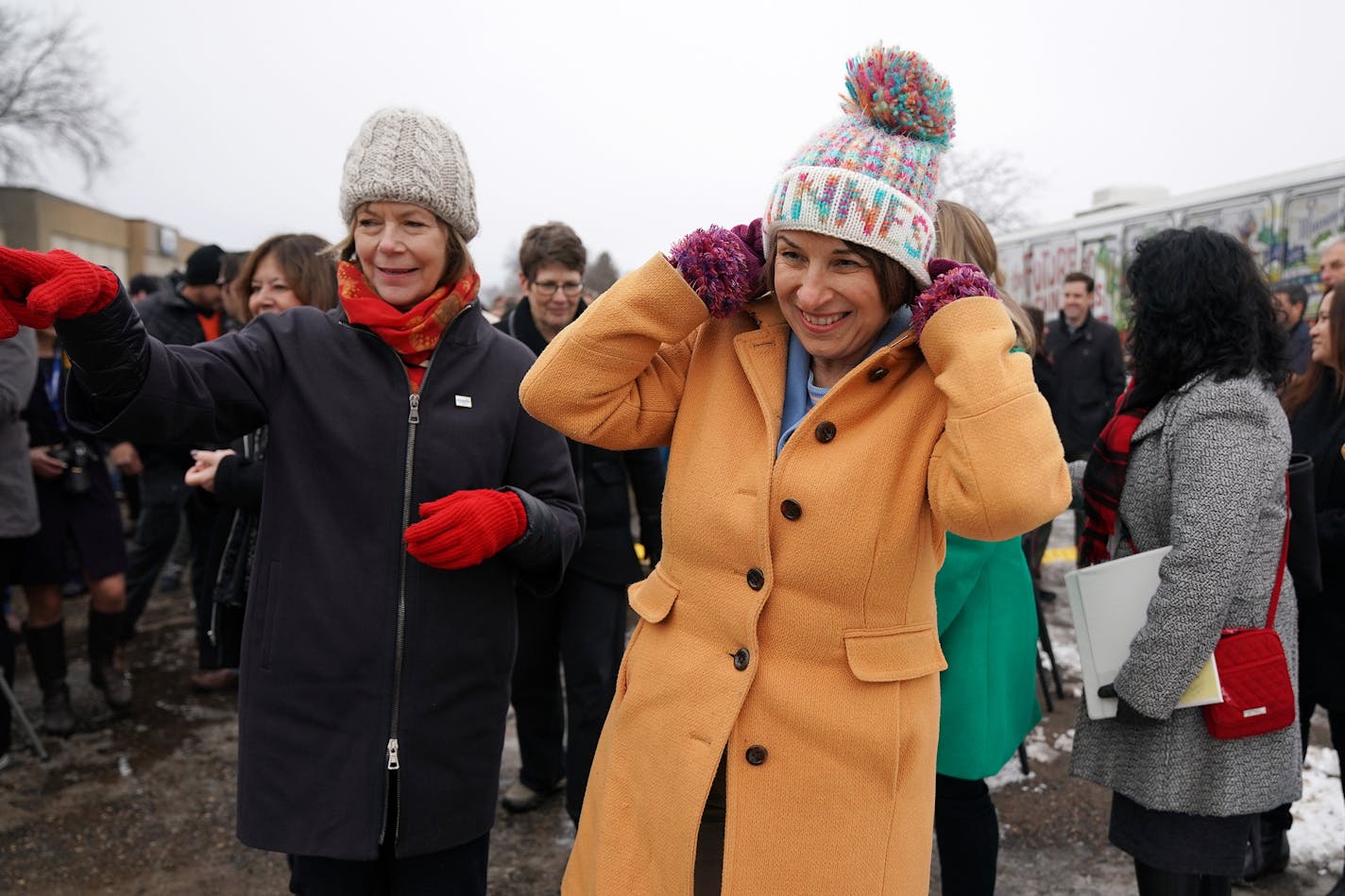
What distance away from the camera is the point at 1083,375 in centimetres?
776

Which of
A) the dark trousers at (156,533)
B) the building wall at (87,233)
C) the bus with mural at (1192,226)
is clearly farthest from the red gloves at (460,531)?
the building wall at (87,233)

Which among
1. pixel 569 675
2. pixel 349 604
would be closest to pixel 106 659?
pixel 569 675

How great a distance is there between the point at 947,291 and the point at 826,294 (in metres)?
0.20

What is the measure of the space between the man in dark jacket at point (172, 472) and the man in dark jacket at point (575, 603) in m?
1.81

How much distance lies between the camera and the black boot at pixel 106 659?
4.73m

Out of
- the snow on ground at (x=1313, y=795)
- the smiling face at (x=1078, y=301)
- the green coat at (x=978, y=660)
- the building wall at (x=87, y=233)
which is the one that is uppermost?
the building wall at (x=87, y=233)

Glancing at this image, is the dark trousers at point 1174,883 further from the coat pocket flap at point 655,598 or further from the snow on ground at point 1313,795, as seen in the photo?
the coat pocket flap at point 655,598

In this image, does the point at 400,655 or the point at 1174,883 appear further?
the point at 1174,883

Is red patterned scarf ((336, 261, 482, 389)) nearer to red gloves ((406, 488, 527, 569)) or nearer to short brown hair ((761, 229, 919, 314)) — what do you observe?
red gloves ((406, 488, 527, 569))

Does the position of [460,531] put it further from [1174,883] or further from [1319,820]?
[1319,820]

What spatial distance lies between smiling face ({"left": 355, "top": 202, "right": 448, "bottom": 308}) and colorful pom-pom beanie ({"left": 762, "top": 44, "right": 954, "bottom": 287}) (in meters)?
0.87

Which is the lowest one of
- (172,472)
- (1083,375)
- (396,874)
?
(396,874)

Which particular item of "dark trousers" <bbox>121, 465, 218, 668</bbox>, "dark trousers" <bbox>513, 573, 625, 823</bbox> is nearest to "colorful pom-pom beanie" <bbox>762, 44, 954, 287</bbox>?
"dark trousers" <bbox>513, 573, 625, 823</bbox>

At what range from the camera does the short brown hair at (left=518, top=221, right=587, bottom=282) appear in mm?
3957
